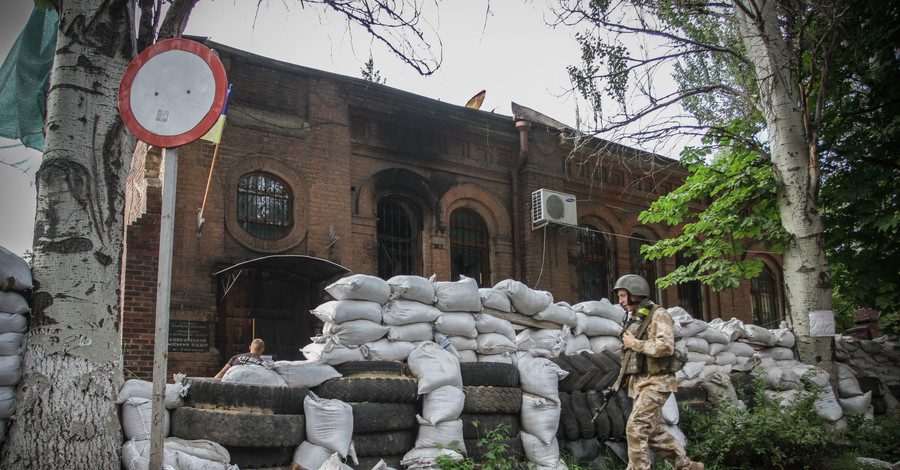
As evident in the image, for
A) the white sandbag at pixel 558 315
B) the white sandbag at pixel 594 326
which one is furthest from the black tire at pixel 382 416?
the white sandbag at pixel 594 326

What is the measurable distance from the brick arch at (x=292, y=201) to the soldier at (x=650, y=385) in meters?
5.87

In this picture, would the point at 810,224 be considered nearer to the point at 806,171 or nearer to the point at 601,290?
the point at 806,171

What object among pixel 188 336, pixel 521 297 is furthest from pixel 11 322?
pixel 188 336

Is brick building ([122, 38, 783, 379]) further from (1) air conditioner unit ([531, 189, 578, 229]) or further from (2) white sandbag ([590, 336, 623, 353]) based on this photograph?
(2) white sandbag ([590, 336, 623, 353])

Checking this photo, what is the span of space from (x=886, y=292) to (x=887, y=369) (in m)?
3.09

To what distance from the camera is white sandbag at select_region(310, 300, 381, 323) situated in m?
5.36

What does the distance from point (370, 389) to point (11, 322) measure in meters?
2.43

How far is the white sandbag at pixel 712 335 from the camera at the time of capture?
8.13 meters

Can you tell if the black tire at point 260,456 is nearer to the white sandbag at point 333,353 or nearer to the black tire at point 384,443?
the black tire at point 384,443

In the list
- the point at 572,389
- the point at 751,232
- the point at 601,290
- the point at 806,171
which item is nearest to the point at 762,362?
the point at 751,232

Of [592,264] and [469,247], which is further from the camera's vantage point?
[592,264]

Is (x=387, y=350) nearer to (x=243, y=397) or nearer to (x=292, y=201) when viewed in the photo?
(x=243, y=397)

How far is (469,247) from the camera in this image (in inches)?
487

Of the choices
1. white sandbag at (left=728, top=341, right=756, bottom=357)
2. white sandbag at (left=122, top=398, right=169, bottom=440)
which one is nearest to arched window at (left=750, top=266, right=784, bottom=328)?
white sandbag at (left=728, top=341, right=756, bottom=357)
